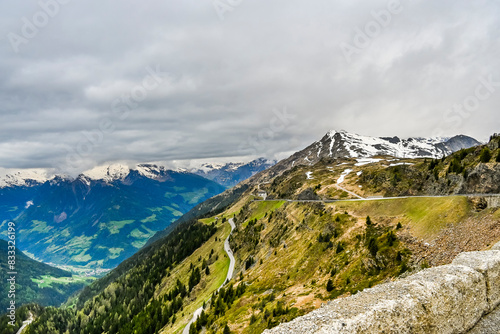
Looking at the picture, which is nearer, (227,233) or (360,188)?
(360,188)

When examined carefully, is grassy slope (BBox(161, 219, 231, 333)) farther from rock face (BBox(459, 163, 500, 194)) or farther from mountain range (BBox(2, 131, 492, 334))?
rock face (BBox(459, 163, 500, 194))

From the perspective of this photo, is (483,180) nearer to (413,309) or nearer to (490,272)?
(490,272)

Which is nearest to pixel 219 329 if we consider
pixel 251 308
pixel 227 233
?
pixel 251 308

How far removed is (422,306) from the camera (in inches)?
766

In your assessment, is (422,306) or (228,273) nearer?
(422,306)

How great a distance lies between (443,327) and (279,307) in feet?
111

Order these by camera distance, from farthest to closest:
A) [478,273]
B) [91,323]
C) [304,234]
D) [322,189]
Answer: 1. [91,323]
2. [322,189]
3. [304,234]
4. [478,273]

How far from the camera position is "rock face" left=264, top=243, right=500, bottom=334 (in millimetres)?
18344

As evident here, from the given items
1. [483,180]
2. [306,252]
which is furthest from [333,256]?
[483,180]

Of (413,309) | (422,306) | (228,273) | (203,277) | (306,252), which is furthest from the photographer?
(203,277)

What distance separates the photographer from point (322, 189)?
391 feet

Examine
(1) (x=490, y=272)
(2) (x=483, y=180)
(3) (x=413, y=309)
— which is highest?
(2) (x=483, y=180)

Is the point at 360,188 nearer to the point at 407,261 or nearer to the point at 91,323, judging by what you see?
the point at 407,261

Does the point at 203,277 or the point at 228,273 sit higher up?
the point at 228,273
